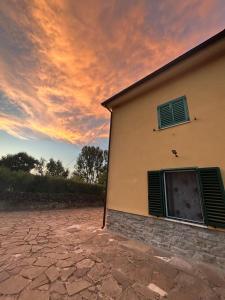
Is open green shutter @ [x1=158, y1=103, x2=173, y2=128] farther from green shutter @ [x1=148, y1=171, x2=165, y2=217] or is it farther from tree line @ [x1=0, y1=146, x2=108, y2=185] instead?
tree line @ [x1=0, y1=146, x2=108, y2=185]

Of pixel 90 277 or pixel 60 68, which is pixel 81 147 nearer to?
pixel 60 68

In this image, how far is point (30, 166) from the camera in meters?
24.8

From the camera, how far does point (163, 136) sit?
193 inches

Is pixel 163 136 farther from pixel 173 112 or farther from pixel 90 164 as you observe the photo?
pixel 90 164

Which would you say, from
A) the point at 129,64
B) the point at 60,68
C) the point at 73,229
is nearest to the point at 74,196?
the point at 73,229

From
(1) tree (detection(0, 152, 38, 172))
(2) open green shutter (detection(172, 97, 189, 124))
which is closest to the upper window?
(2) open green shutter (detection(172, 97, 189, 124))

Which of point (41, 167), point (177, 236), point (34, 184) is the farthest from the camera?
point (41, 167)

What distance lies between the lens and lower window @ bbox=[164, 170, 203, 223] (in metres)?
4.12

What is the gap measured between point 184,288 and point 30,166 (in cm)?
2719

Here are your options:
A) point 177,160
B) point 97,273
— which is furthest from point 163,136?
point 97,273

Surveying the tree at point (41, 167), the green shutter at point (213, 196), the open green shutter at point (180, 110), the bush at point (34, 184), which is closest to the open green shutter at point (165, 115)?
the open green shutter at point (180, 110)

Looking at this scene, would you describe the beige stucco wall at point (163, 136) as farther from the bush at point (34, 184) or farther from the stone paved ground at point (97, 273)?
the bush at point (34, 184)

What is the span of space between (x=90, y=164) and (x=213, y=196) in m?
27.6

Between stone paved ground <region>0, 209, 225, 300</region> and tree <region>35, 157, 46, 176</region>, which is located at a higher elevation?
tree <region>35, 157, 46, 176</region>
